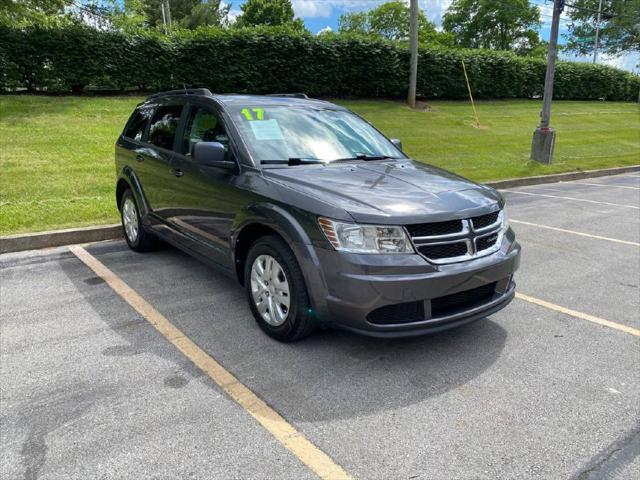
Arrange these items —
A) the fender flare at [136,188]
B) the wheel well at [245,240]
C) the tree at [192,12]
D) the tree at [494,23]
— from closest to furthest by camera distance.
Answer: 1. the wheel well at [245,240]
2. the fender flare at [136,188]
3. the tree at [192,12]
4. the tree at [494,23]

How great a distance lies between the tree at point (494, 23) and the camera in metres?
57.5

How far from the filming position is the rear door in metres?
4.21

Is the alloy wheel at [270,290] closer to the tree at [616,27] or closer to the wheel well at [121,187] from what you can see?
the wheel well at [121,187]

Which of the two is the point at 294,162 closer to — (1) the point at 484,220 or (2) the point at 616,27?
(1) the point at 484,220

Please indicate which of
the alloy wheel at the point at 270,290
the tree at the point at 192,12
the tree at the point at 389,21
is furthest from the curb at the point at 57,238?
the tree at the point at 389,21

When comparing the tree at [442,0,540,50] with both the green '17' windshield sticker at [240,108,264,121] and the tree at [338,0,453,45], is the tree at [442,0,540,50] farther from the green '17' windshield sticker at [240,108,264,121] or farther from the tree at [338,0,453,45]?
the green '17' windshield sticker at [240,108,264,121]

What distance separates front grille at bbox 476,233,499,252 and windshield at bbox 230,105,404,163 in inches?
54.0

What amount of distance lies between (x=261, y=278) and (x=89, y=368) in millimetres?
1265

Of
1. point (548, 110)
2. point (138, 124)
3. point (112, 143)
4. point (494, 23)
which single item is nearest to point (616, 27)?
point (494, 23)

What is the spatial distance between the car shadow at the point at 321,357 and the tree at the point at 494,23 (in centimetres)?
6170

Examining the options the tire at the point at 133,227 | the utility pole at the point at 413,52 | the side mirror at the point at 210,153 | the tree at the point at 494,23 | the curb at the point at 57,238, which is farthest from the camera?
the tree at the point at 494,23

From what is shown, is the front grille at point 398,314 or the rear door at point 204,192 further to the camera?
the rear door at point 204,192

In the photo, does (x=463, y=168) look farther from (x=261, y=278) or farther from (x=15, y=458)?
(x=15, y=458)

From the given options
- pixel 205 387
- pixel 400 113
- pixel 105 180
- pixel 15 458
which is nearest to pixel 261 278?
pixel 205 387
